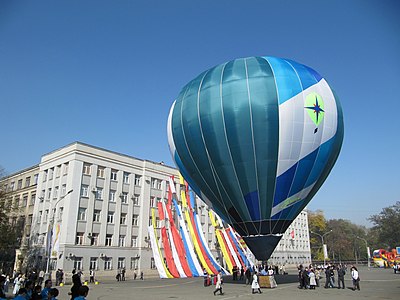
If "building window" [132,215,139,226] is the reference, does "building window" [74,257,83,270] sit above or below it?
below

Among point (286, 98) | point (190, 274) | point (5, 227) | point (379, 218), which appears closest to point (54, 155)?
point (5, 227)

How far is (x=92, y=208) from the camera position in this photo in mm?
41938

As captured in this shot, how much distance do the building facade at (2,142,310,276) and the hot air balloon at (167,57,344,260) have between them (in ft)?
68.7

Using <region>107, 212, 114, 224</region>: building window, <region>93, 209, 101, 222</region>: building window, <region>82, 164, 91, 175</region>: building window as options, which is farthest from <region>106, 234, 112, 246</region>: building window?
<region>82, 164, 91, 175</region>: building window

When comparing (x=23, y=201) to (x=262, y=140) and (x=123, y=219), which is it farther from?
(x=262, y=140)

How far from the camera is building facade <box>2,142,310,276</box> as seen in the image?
39.4 m

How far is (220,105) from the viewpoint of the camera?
858 inches

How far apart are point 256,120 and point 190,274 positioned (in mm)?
24016

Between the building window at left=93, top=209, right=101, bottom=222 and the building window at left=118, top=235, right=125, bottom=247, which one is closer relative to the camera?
the building window at left=93, top=209, right=101, bottom=222

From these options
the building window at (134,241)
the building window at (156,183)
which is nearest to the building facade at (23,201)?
the building window at (134,241)

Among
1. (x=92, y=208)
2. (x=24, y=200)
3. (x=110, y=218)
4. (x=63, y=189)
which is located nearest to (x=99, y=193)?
(x=92, y=208)

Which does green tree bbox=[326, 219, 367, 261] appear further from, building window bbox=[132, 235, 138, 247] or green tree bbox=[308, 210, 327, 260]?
building window bbox=[132, 235, 138, 247]

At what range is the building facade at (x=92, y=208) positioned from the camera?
3944cm

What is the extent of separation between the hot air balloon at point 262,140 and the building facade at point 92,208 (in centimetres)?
2095
